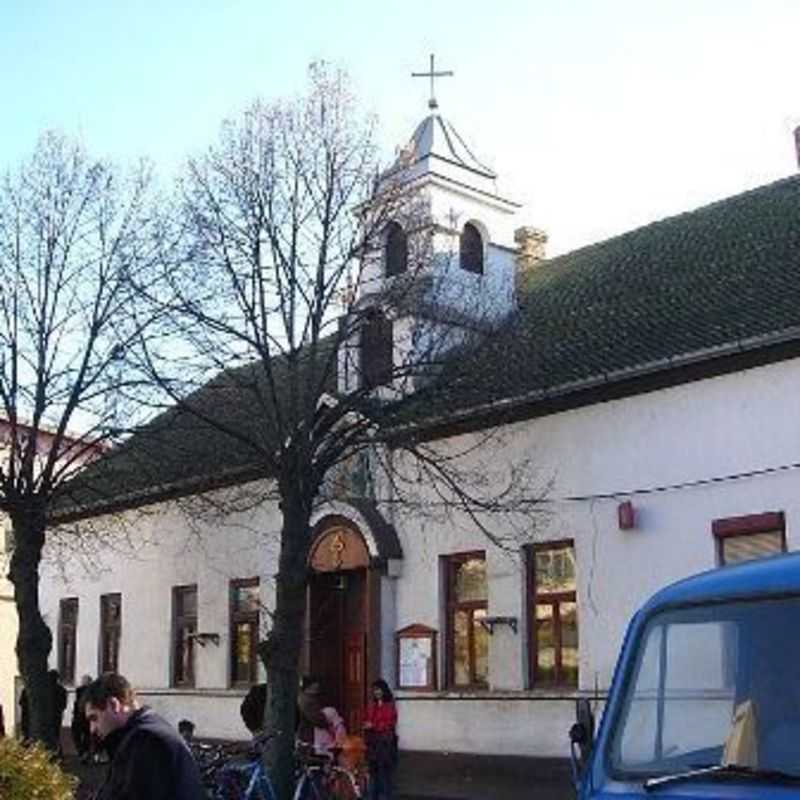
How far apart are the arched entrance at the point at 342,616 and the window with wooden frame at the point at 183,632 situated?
14.6 ft

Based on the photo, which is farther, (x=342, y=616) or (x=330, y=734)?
(x=342, y=616)

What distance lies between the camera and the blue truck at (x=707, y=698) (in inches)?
165

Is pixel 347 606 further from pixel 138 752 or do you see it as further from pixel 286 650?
pixel 138 752

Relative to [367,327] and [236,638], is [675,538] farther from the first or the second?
[236,638]

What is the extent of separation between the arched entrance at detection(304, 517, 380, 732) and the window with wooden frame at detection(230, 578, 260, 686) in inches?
80.3

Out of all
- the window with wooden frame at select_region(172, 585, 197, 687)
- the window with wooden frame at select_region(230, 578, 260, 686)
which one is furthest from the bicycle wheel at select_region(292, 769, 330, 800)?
the window with wooden frame at select_region(172, 585, 197, 687)

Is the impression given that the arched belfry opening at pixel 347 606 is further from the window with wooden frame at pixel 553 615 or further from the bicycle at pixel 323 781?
the bicycle at pixel 323 781

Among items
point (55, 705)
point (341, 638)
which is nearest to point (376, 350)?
point (341, 638)

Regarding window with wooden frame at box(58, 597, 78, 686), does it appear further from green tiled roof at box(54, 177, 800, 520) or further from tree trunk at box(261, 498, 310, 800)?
tree trunk at box(261, 498, 310, 800)

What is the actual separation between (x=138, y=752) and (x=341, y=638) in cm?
1662

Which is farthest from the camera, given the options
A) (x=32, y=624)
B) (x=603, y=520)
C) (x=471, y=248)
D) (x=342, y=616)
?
(x=471, y=248)

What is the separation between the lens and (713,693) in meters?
4.57

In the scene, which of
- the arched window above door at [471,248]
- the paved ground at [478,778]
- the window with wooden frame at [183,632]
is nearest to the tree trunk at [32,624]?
the paved ground at [478,778]

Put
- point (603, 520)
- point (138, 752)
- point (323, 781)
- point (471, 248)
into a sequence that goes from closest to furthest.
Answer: point (138, 752) → point (323, 781) → point (603, 520) → point (471, 248)
